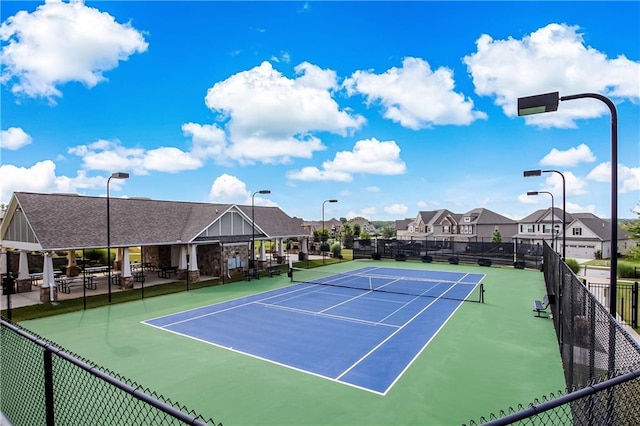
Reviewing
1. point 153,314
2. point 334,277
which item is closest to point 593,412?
point 153,314

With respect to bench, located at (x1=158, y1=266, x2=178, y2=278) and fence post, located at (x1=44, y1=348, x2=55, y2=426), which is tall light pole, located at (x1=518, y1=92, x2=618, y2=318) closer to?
fence post, located at (x1=44, y1=348, x2=55, y2=426)

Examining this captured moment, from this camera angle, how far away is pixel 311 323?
15383mm

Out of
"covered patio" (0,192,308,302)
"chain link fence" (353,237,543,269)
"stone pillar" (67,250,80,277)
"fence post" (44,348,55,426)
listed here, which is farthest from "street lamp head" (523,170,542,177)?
"stone pillar" (67,250,80,277)

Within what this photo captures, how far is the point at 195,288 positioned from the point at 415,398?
1808 centimetres

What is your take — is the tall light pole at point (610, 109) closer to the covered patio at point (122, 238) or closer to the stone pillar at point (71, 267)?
the covered patio at point (122, 238)

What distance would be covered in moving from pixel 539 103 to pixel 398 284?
19.9 metres

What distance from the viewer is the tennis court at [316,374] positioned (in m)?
8.34

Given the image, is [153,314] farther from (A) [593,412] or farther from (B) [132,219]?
(A) [593,412]

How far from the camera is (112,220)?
24734mm

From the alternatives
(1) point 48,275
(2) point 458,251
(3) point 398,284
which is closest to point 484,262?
(2) point 458,251

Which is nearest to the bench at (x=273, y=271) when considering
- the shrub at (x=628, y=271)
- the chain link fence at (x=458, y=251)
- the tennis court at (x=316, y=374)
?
the tennis court at (x=316, y=374)

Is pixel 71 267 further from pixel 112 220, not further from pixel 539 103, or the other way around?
pixel 539 103

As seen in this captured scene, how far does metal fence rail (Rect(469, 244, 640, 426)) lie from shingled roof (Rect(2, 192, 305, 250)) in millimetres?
22389

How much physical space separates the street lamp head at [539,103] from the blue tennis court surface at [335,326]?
7129 millimetres
